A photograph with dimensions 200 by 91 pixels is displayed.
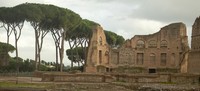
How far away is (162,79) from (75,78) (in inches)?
336

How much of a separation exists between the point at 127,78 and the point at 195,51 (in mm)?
8297

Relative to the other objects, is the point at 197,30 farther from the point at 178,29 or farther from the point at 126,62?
the point at 126,62

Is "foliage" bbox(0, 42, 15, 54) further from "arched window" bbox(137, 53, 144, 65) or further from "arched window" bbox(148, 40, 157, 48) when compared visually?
"arched window" bbox(148, 40, 157, 48)

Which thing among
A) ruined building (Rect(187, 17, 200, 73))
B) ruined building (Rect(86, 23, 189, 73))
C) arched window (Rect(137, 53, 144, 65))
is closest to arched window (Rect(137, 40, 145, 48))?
ruined building (Rect(86, 23, 189, 73))

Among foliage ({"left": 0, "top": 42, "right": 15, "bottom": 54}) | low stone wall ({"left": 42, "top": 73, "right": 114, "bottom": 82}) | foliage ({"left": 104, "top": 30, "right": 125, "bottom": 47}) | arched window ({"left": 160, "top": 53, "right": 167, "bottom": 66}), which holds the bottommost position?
low stone wall ({"left": 42, "top": 73, "right": 114, "bottom": 82})

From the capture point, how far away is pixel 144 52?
46.5 meters

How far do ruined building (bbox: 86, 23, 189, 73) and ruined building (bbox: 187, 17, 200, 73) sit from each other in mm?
4860

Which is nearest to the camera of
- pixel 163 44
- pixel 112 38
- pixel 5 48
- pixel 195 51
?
pixel 195 51

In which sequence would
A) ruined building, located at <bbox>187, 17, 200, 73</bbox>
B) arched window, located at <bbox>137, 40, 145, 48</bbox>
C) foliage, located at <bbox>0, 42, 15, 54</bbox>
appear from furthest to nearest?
foliage, located at <bbox>0, 42, 15, 54</bbox> → arched window, located at <bbox>137, 40, 145, 48</bbox> → ruined building, located at <bbox>187, 17, 200, 73</bbox>

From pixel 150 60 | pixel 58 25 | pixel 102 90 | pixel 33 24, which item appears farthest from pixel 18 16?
pixel 102 90

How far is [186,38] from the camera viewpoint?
44.3 m

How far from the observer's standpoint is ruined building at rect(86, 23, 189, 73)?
146ft

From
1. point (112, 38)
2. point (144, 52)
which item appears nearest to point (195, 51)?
point (144, 52)

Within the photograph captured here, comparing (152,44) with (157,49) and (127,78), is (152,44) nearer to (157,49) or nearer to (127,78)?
(157,49)
